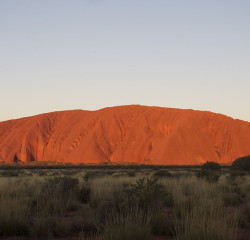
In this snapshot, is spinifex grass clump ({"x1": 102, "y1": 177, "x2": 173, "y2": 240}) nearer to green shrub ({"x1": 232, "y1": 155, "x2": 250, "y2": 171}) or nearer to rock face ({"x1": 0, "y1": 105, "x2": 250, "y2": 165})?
green shrub ({"x1": 232, "y1": 155, "x2": 250, "y2": 171})

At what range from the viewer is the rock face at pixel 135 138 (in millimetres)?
69375

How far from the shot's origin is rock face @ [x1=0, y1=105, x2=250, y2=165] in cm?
6938

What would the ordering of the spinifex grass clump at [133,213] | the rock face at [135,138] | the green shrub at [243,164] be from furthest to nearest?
the rock face at [135,138] → the green shrub at [243,164] → the spinifex grass clump at [133,213]

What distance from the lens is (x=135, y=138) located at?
74.5 metres

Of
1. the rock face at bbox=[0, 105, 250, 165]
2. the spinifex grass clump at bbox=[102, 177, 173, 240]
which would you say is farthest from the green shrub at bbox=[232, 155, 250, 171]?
the rock face at bbox=[0, 105, 250, 165]

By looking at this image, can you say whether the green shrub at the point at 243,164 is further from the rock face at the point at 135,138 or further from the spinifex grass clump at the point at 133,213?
the rock face at the point at 135,138

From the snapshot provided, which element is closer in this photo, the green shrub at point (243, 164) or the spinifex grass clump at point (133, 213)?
the spinifex grass clump at point (133, 213)

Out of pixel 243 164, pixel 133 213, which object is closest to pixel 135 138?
pixel 243 164

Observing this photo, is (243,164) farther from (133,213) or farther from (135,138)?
(135,138)

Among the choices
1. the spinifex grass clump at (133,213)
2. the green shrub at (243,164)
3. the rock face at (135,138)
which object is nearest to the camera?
the spinifex grass clump at (133,213)

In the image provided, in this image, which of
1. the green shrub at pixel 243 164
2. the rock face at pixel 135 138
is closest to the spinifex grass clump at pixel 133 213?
the green shrub at pixel 243 164

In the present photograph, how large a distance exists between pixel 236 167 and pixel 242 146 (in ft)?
147

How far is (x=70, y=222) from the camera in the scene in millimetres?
7148

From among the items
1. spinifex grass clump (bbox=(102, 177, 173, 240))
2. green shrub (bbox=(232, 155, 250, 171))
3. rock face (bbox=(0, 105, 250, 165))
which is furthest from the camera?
rock face (bbox=(0, 105, 250, 165))
